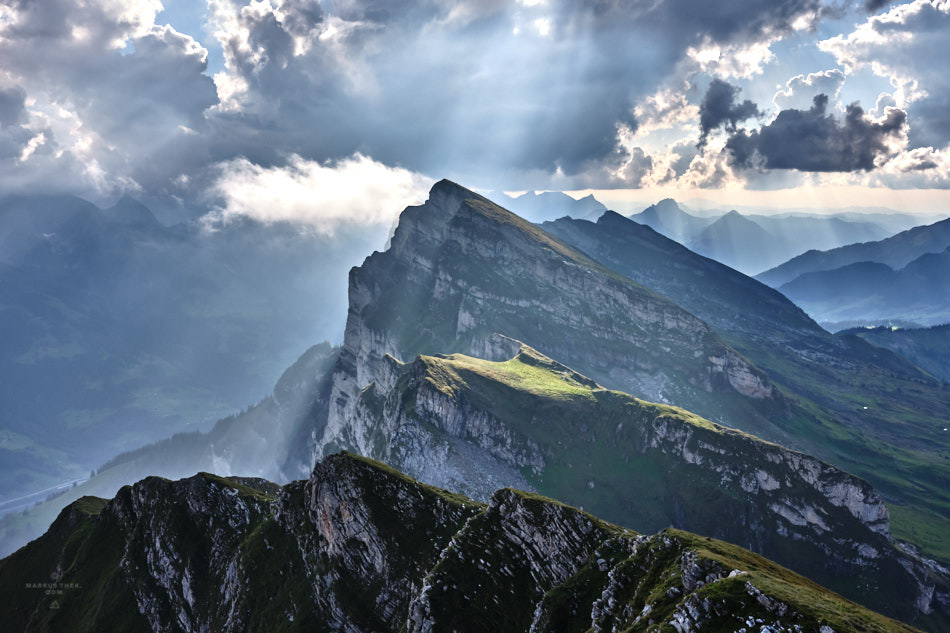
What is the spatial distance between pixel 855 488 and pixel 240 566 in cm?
20489

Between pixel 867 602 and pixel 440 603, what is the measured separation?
17028 centimetres

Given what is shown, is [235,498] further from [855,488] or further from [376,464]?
[855,488]

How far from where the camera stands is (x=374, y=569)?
3351 inches

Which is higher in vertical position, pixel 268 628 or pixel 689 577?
pixel 689 577

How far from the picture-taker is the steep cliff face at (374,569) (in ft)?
175

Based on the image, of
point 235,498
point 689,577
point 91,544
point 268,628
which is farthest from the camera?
point 91,544

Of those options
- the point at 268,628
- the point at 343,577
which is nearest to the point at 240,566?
the point at 268,628

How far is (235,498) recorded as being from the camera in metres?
109

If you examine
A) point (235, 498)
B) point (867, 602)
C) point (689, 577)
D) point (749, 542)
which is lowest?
point (867, 602)

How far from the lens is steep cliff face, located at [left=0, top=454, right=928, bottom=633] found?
53438 millimetres

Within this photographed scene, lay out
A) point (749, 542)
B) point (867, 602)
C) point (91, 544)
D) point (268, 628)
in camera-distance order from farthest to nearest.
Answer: point (749, 542)
point (867, 602)
point (91, 544)
point (268, 628)

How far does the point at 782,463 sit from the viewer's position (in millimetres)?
196375

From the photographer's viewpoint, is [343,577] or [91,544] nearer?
[343,577]

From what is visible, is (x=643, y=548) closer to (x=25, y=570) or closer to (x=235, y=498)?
(x=235, y=498)
